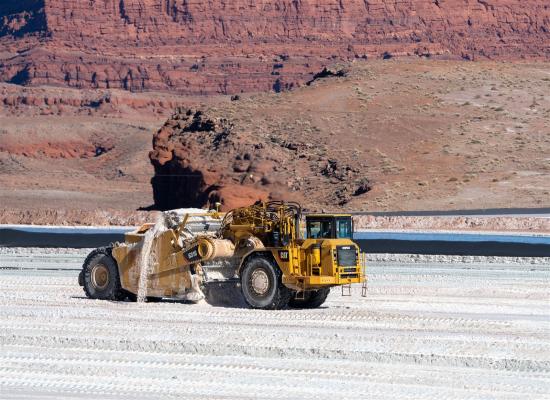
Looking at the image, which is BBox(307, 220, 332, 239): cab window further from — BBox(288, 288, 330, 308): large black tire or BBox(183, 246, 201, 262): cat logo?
BBox(183, 246, 201, 262): cat logo

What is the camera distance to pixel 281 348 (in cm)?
1430

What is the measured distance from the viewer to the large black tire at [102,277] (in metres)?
19.5

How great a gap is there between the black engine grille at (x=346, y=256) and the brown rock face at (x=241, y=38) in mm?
130664

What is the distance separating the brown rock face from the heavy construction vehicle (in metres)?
129

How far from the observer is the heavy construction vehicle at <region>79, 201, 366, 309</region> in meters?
18.1

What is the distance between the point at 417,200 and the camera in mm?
59406

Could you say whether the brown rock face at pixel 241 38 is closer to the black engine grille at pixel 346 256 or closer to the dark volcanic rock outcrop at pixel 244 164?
the dark volcanic rock outcrop at pixel 244 164

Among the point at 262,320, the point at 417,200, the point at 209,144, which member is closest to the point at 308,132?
the point at 209,144

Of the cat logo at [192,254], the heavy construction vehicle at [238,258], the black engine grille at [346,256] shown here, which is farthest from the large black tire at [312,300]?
the cat logo at [192,254]

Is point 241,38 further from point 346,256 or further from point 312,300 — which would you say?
point 346,256

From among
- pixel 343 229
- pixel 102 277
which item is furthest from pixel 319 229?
pixel 102 277

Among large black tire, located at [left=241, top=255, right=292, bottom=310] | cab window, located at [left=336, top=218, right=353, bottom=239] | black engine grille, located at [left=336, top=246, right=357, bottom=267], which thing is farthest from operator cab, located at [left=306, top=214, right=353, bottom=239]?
large black tire, located at [left=241, top=255, right=292, bottom=310]

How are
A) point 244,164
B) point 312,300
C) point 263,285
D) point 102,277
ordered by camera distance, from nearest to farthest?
point 263,285
point 312,300
point 102,277
point 244,164

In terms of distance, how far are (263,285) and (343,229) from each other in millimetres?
1434
